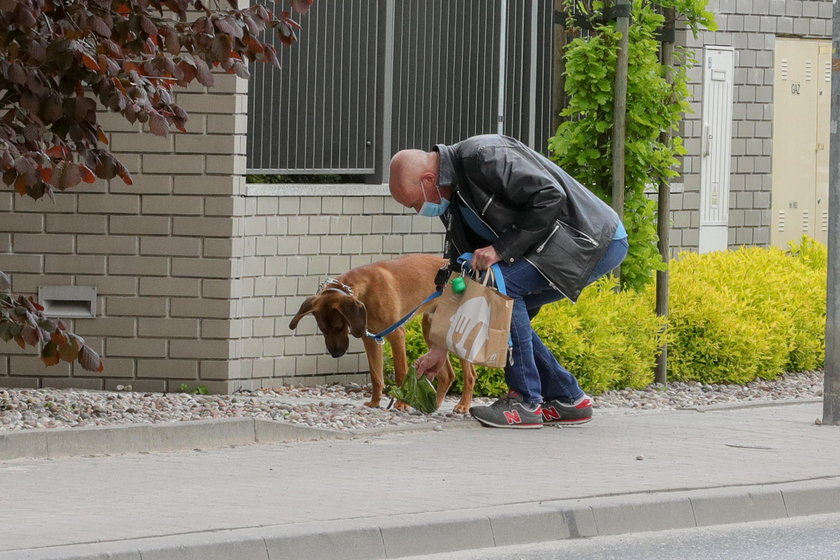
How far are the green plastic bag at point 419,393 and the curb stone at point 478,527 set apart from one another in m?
2.62

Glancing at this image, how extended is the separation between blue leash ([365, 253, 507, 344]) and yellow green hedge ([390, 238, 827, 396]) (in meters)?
1.35

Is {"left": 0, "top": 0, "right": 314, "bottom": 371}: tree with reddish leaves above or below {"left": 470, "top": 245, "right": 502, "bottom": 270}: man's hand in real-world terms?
above

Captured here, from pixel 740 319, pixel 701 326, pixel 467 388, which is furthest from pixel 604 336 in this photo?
pixel 740 319

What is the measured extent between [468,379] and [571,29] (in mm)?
→ 3275

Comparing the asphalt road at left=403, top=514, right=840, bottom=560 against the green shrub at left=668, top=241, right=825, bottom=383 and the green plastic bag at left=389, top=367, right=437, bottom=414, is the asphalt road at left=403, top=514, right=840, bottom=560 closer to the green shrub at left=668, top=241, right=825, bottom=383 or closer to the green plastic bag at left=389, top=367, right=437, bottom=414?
the green plastic bag at left=389, top=367, right=437, bottom=414

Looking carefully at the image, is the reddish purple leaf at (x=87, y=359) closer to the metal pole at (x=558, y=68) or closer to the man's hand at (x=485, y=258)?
the man's hand at (x=485, y=258)

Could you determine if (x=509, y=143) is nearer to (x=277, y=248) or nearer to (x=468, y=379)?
(x=468, y=379)

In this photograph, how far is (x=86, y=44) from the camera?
333 inches

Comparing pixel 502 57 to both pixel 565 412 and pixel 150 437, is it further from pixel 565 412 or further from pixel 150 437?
pixel 150 437

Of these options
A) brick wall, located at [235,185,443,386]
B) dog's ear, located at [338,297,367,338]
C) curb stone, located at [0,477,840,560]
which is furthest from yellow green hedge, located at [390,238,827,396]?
curb stone, located at [0,477,840,560]

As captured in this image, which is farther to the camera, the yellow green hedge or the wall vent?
the yellow green hedge

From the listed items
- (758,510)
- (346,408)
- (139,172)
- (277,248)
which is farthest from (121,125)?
(758,510)

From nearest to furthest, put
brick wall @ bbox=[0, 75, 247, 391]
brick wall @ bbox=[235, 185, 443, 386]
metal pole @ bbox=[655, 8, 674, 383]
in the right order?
1. brick wall @ bbox=[0, 75, 247, 391]
2. brick wall @ bbox=[235, 185, 443, 386]
3. metal pole @ bbox=[655, 8, 674, 383]

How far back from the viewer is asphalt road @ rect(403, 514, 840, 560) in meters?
6.93
